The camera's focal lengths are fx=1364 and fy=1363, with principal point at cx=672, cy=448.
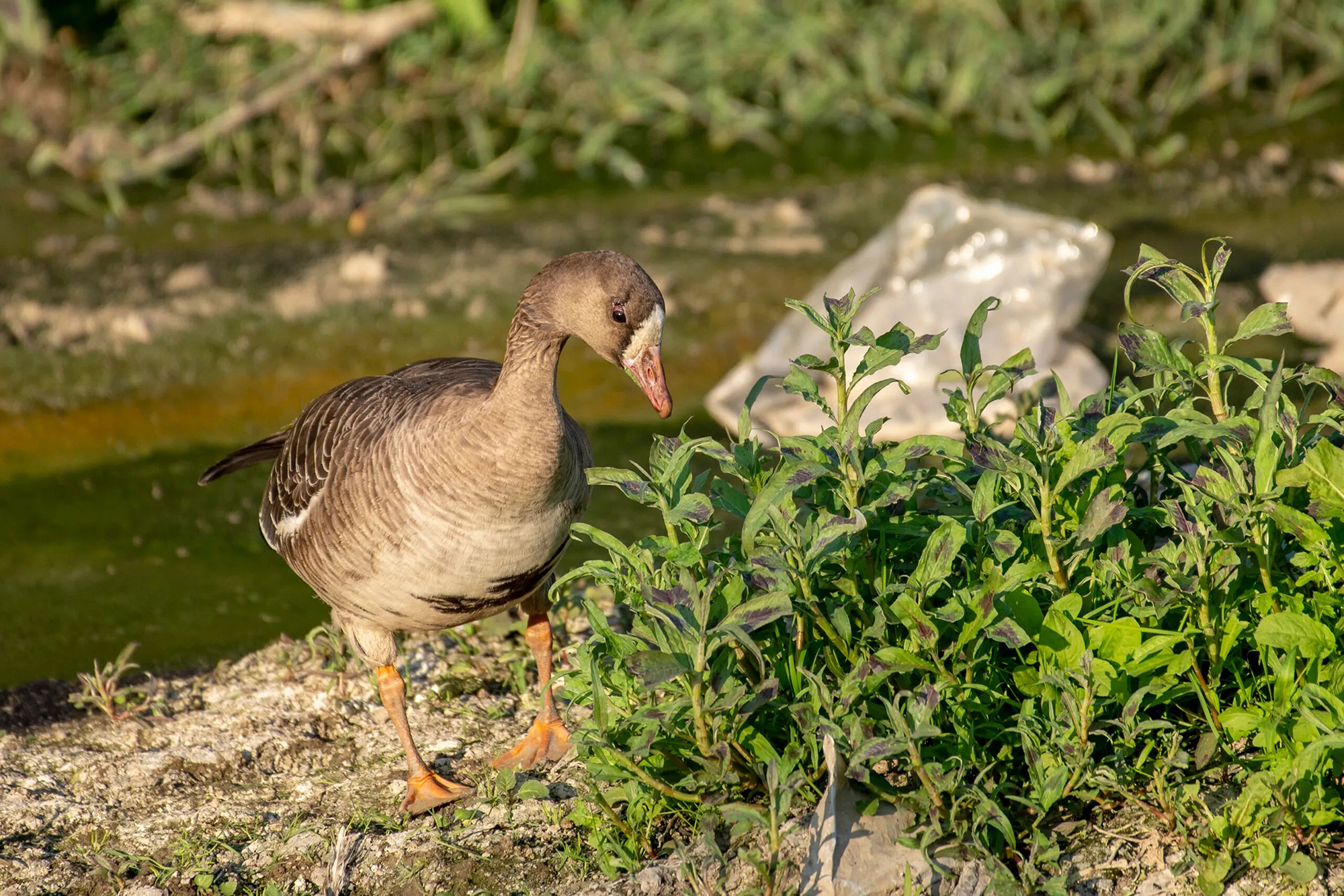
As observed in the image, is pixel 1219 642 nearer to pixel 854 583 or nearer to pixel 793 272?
pixel 854 583

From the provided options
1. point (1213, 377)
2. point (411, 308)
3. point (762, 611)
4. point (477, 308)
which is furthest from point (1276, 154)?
point (762, 611)

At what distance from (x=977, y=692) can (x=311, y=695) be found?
1.91 metres

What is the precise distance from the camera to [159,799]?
337 centimetres

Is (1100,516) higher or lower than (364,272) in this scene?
higher

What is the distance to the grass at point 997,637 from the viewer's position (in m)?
2.63

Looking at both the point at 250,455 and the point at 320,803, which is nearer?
the point at 320,803

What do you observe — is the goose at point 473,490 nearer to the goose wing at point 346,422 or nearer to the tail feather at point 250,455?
the goose wing at point 346,422

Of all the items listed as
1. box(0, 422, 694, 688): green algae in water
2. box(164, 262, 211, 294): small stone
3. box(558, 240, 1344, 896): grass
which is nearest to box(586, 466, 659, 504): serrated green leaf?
box(558, 240, 1344, 896): grass

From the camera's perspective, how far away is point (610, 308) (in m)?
3.19

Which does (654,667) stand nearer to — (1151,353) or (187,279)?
(1151,353)

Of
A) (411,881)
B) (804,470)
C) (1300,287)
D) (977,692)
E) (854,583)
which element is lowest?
(1300,287)

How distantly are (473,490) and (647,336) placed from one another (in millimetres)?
545

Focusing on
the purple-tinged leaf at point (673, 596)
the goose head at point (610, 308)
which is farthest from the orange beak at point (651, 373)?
the purple-tinged leaf at point (673, 596)

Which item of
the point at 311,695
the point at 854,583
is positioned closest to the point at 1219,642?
the point at 854,583
